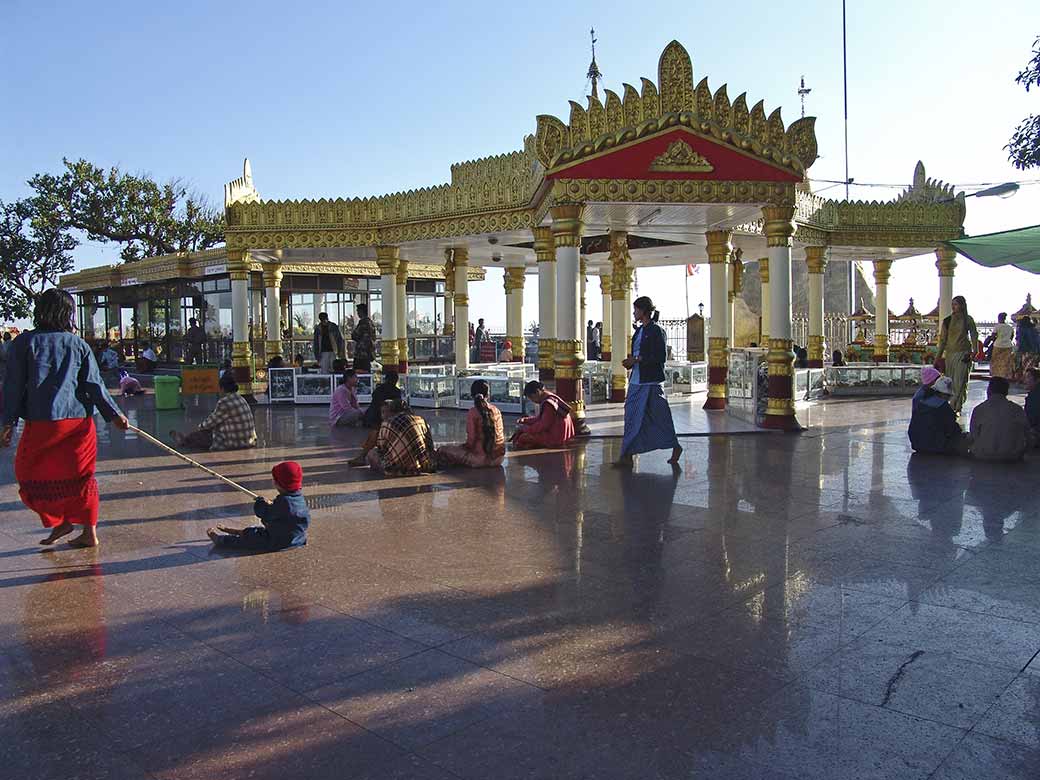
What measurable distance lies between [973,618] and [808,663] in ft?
3.64

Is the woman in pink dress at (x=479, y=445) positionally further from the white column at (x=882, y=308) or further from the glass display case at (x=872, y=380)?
the white column at (x=882, y=308)

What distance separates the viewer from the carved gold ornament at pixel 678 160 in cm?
1030

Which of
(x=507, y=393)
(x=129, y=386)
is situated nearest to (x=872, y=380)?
(x=507, y=393)

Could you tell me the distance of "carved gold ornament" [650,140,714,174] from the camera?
10.3 metres

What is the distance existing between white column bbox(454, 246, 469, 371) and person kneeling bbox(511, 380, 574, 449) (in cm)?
823

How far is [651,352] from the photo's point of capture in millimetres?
8562

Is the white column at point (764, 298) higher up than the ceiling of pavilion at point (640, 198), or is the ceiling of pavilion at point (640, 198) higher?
the ceiling of pavilion at point (640, 198)

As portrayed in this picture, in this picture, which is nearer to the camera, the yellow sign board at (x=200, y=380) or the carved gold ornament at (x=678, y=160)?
the carved gold ornament at (x=678, y=160)

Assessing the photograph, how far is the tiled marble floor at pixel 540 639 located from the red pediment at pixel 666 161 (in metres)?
4.88

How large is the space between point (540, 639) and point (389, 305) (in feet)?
43.2

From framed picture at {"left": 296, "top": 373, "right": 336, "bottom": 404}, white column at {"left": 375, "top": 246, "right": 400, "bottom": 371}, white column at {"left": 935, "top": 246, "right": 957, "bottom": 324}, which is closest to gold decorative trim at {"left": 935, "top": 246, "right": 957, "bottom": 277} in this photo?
white column at {"left": 935, "top": 246, "right": 957, "bottom": 324}

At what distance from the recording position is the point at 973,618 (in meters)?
3.99

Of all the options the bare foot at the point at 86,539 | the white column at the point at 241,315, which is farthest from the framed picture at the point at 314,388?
the bare foot at the point at 86,539

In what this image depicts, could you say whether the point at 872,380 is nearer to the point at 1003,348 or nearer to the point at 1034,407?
the point at 1003,348
